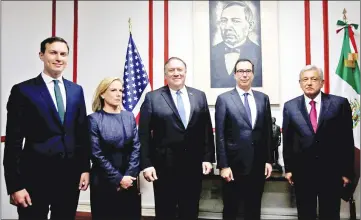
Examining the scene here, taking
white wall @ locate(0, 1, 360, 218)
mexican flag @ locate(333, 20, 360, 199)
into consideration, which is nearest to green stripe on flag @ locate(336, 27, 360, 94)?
mexican flag @ locate(333, 20, 360, 199)

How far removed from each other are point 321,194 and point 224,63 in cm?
185

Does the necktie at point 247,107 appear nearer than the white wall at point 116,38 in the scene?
Yes

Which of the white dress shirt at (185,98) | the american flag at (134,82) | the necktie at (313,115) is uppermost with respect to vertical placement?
the american flag at (134,82)

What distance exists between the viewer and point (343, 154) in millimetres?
2305

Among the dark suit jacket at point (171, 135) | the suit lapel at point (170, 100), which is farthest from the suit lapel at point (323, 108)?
the suit lapel at point (170, 100)

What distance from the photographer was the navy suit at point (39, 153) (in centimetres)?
183

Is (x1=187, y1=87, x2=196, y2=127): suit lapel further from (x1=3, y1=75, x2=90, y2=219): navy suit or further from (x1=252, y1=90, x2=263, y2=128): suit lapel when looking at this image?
(x1=3, y1=75, x2=90, y2=219): navy suit

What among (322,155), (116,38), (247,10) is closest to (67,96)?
(322,155)

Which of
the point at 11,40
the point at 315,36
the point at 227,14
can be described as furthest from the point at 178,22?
the point at 11,40

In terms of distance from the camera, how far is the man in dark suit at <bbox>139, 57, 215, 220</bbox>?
2250mm

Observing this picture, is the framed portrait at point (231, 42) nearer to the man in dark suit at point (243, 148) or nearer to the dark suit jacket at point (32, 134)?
the man in dark suit at point (243, 148)

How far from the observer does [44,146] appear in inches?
73.9

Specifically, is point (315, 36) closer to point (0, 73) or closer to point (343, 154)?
point (343, 154)

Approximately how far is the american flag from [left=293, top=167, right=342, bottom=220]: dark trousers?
6.17ft
